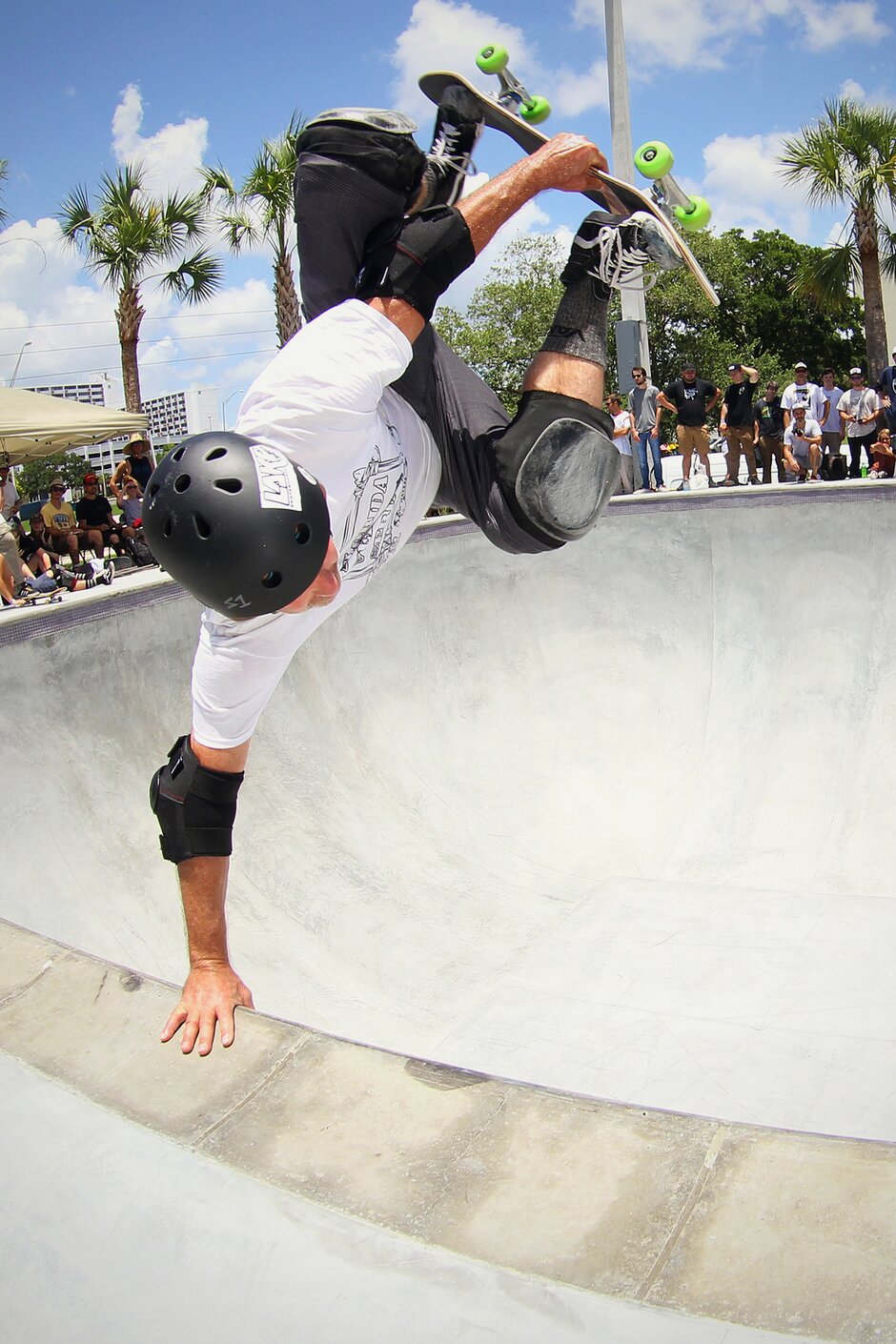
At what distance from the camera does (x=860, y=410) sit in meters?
11.6

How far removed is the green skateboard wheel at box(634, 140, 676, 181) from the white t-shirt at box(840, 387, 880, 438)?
8893 millimetres

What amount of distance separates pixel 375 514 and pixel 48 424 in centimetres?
1011

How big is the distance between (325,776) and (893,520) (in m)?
4.37

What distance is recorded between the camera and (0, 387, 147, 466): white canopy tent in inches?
456

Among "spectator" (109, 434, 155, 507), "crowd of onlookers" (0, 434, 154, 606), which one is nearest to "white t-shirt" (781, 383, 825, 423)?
"crowd of onlookers" (0, 434, 154, 606)

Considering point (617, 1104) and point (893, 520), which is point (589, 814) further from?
point (617, 1104)

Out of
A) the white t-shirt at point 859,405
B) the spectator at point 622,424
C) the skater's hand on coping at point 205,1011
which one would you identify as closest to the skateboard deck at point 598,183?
the skater's hand on coping at point 205,1011

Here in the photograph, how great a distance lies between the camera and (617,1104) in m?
1.78

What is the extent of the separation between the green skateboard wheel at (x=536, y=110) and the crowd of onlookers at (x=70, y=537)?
19.8 ft

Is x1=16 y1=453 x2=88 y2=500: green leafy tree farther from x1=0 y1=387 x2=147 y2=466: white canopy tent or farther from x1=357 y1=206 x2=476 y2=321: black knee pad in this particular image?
x1=357 y1=206 x2=476 y2=321: black knee pad

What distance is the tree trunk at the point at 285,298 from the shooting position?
21.1 meters

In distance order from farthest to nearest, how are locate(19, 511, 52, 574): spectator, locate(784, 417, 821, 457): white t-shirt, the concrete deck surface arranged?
locate(784, 417, 821, 457): white t-shirt
locate(19, 511, 52, 574): spectator
the concrete deck surface

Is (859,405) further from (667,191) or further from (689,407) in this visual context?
(667,191)

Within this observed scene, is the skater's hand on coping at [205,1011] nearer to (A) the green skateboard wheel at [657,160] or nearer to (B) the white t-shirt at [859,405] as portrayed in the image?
(A) the green skateboard wheel at [657,160]
